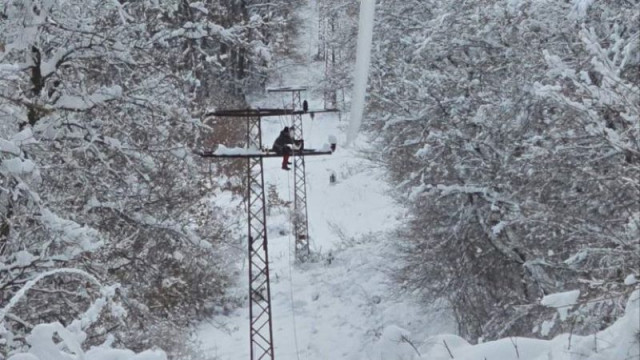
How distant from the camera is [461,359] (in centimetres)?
311

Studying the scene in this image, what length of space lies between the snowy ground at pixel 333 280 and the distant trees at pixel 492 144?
85.8 inches

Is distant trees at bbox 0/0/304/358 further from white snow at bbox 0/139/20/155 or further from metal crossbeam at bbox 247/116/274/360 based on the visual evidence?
metal crossbeam at bbox 247/116/274/360

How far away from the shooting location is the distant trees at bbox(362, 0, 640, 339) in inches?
291

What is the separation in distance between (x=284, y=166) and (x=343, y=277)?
22.7 feet

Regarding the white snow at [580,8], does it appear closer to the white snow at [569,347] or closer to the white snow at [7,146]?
the white snow at [569,347]

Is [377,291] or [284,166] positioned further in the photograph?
[377,291]

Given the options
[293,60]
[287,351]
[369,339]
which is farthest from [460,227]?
[293,60]

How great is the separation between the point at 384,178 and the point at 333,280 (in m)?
3.14

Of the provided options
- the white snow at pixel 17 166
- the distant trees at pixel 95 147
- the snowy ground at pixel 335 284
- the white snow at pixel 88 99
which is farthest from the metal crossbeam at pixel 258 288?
the white snow at pixel 17 166

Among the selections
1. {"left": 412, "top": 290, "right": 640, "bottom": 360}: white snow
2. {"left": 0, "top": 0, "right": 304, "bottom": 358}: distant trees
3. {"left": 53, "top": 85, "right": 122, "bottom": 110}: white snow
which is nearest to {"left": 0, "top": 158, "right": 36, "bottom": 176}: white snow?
{"left": 0, "top": 0, "right": 304, "bottom": 358}: distant trees

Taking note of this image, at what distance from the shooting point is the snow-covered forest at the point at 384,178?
386 centimetres

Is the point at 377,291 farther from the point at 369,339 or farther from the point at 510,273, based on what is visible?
the point at 510,273

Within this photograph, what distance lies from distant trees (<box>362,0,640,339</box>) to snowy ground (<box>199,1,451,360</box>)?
85.8 inches

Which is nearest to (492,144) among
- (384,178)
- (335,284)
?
(384,178)
